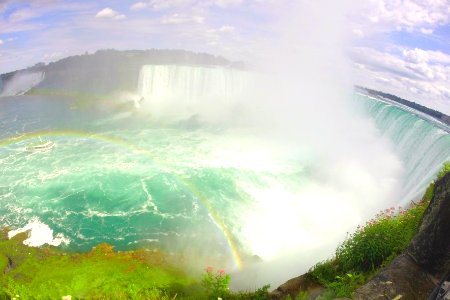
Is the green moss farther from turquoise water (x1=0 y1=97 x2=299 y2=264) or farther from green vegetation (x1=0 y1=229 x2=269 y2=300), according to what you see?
turquoise water (x1=0 y1=97 x2=299 y2=264)

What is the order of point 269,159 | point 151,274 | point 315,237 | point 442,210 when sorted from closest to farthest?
point 442,210 → point 151,274 → point 315,237 → point 269,159

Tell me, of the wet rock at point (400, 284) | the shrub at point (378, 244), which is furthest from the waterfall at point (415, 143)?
the wet rock at point (400, 284)

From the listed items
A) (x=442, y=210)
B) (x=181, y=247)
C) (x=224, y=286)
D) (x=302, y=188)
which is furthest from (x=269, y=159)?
(x=442, y=210)

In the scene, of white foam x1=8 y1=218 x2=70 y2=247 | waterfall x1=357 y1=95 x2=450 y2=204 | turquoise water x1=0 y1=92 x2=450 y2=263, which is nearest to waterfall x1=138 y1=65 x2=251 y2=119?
turquoise water x1=0 y1=92 x2=450 y2=263

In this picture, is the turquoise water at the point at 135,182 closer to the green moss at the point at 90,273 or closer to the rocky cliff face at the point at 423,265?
the green moss at the point at 90,273

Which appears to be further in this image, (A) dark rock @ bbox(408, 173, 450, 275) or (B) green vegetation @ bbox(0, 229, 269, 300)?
(B) green vegetation @ bbox(0, 229, 269, 300)

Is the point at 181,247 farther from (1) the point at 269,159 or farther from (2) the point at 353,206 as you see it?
(1) the point at 269,159
